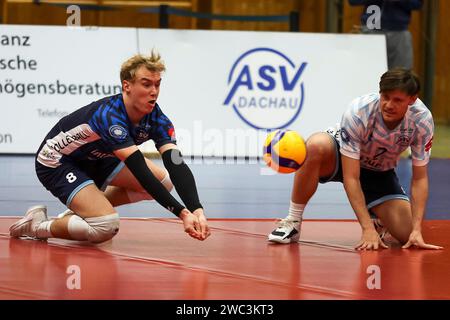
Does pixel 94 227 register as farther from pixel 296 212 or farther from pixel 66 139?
pixel 296 212

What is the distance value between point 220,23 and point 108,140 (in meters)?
10.6

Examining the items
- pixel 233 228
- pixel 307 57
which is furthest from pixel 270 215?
pixel 307 57

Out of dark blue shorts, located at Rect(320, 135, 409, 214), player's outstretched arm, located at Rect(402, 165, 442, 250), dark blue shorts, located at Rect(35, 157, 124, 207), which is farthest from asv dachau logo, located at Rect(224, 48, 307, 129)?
player's outstretched arm, located at Rect(402, 165, 442, 250)

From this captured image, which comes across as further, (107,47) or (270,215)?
(107,47)

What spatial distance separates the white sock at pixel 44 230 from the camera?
18.2 feet

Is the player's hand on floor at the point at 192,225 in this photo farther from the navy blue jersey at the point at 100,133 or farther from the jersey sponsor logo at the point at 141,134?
the jersey sponsor logo at the point at 141,134

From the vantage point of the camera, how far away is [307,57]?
34.9 ft

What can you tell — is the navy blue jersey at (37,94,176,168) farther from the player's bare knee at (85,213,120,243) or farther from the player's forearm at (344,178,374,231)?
the player's forearm at (344,178,374,231)

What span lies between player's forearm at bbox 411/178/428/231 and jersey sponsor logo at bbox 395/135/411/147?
228 millimetres

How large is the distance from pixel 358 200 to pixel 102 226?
1.49 meters

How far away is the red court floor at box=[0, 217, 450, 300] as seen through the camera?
4.22 meters

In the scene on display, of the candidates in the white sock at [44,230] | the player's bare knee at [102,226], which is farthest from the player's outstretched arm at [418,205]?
the white sock at [44,230]

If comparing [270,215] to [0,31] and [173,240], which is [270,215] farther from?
Answer: [0,31]
